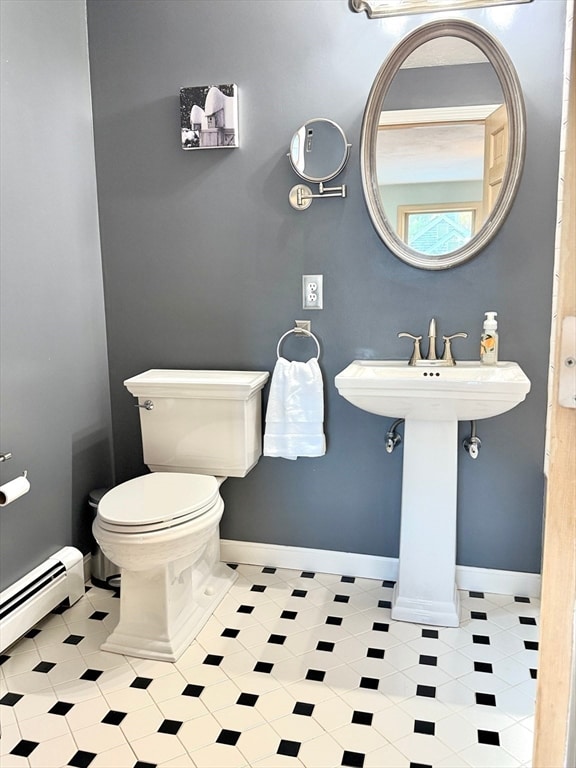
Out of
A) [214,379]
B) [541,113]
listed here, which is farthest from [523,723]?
[541,113]

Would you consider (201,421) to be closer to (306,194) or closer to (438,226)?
(306,194)

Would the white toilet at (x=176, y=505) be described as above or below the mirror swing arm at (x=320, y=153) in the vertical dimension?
below

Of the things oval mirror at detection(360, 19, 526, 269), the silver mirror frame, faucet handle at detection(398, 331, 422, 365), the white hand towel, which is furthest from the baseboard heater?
the silver mirror frame

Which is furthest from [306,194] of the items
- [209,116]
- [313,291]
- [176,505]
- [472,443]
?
[176,505]

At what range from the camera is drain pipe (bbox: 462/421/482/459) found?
2314 millimetres

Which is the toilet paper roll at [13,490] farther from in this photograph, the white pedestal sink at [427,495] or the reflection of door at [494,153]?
the reflection of door at [494,153]

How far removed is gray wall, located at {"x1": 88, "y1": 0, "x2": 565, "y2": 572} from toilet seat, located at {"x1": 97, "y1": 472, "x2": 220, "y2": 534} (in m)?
0.45

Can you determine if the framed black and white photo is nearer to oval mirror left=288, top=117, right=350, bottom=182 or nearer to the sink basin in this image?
oval mirror left=288, top=117, right=350, bottom=182

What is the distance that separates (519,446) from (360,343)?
0.70 m

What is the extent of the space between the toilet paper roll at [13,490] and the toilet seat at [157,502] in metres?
0.25

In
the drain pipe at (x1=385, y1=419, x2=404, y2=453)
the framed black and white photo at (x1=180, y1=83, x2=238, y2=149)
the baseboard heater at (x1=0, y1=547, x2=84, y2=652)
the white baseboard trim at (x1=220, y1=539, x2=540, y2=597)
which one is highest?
the framed black and white photo at (x1=180, y1=83, x2=238, y2=149)

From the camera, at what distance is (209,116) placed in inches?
95.6

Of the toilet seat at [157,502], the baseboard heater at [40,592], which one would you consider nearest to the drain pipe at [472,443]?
the toilet seat at [157,502]

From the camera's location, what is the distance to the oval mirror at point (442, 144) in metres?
2.18
